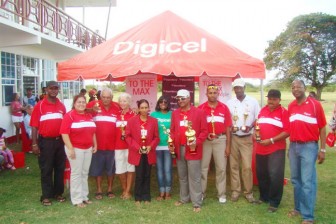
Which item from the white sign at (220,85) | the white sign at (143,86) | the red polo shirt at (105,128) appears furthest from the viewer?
the white sign at (143,86)

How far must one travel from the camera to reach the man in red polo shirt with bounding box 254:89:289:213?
515cm

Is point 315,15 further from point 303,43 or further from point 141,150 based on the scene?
point 141,150

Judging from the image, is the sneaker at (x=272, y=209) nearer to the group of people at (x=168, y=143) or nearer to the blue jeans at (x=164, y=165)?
the group of people at (x=168, y=143)

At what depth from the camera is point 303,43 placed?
163 feet

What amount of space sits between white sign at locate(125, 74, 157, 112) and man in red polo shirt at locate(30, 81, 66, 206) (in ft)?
8.98

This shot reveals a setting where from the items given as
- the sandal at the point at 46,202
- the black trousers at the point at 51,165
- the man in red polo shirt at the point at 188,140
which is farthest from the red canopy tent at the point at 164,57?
the sandal at the point at 46,202

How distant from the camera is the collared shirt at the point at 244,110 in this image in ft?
18.6

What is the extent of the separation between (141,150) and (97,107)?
1.01m

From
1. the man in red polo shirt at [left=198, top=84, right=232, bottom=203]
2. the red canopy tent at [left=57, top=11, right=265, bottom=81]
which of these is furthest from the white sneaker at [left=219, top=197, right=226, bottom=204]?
the red canopy tent at [left=57, top=11, right=265, bottom=81]

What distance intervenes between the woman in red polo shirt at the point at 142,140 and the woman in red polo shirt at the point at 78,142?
1.91ft

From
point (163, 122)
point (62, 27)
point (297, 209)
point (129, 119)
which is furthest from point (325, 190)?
point (62, 27)

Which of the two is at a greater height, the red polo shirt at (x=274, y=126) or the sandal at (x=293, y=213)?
the red polo shirt at (x=274, y=126)

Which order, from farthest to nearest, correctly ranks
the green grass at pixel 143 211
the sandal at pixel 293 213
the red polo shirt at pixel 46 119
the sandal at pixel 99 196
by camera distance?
1. the sandal at pixel 99 196
2. the red polo shirt at pixel 46 119
3. the sandal at pixel 293 213
4. the green grass at pixel 143 211

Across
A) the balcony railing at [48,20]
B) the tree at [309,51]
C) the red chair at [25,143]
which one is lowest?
the red chair at [25,143]
